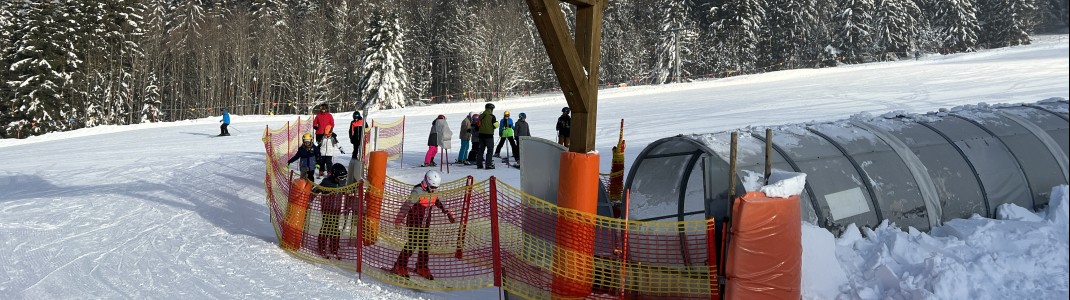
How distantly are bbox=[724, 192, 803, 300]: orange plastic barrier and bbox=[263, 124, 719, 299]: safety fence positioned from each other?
38cm

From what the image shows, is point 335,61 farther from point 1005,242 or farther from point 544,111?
point 1005,242

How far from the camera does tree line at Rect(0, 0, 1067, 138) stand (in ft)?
183

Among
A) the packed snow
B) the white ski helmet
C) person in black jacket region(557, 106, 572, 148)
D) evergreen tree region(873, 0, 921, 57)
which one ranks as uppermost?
evergreen tree region(873, 0, 921, 57)

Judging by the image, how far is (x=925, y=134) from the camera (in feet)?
31.1

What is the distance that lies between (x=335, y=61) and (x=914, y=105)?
174 ft

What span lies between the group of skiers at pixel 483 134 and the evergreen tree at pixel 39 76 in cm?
3686

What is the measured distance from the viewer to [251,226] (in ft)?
43.0

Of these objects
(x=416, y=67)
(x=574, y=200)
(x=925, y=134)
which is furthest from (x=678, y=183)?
(x=416, y=67)

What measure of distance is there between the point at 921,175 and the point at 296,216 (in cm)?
759

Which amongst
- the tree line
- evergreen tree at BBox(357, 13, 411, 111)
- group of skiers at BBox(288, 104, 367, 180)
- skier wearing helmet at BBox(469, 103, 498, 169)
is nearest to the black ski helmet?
group of skiers at BBox(288, 104, 367, 180)

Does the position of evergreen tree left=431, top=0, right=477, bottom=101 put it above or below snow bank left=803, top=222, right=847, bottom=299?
above

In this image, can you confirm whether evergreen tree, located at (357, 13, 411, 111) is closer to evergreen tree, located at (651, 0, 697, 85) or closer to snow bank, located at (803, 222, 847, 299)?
evergreen tree, located at (651, 0, 697, 85)

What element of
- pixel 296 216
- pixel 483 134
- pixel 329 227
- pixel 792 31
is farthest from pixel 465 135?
→ pixel 792 31

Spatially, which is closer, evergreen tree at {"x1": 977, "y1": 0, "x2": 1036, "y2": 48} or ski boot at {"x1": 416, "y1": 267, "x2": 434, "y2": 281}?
ski boot at {"x1": 416, "y1": 267, "x2": 434, "y2": 281}
